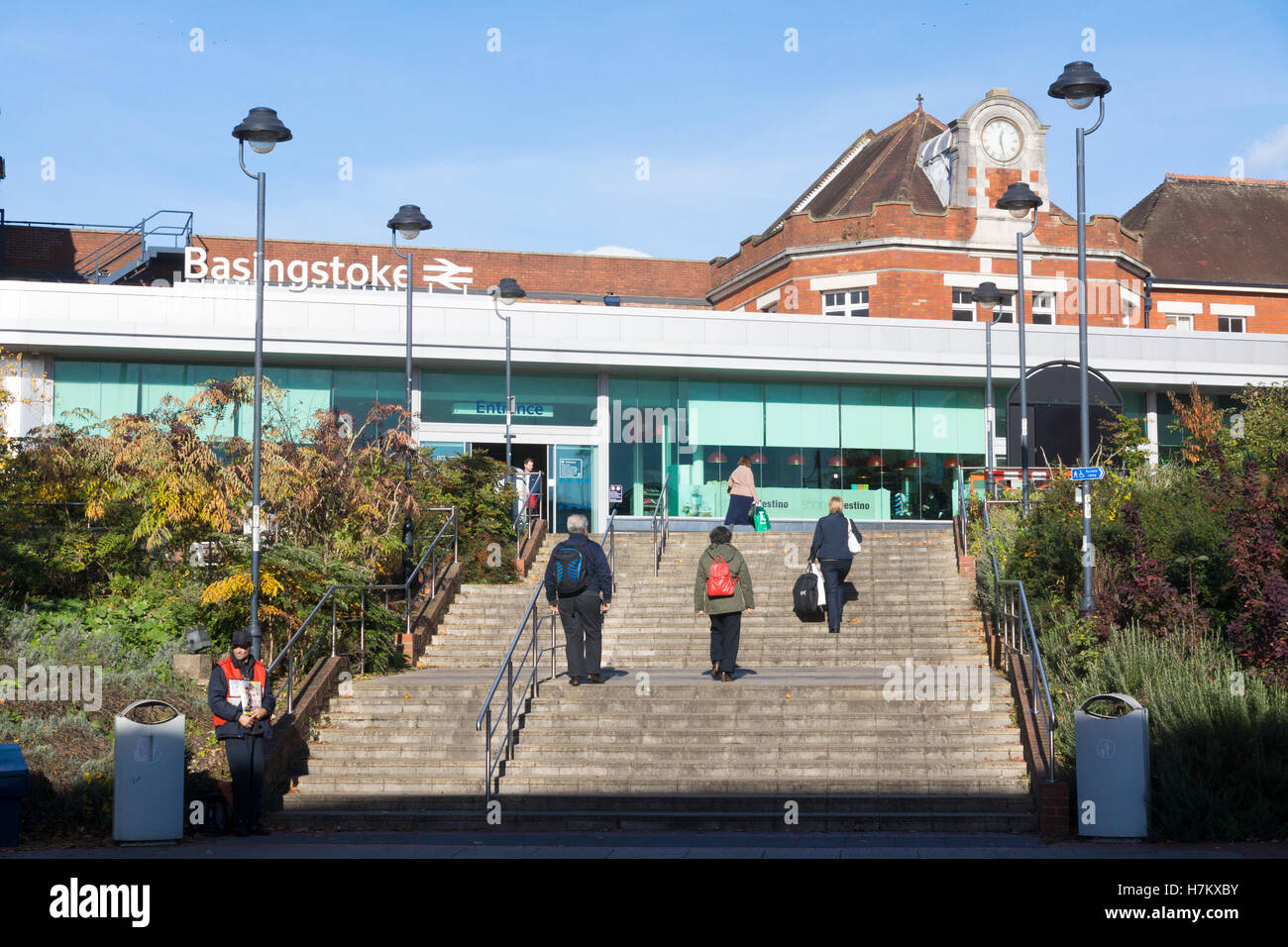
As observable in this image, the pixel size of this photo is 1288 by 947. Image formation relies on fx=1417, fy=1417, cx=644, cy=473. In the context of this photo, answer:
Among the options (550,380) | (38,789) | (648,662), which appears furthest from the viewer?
(550,380)

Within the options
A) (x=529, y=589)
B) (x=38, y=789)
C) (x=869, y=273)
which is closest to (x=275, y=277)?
(x=869, y=273)

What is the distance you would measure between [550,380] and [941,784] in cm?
1957

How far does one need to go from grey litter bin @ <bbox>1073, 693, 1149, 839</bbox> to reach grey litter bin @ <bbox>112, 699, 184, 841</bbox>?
7134 millimetres

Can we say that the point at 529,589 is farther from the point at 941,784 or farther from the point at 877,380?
the point at 877,380

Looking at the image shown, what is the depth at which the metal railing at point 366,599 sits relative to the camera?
14547mm

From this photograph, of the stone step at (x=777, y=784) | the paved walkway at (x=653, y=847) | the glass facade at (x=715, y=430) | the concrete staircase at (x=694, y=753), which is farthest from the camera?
the glass facade at (x=715, y=430)

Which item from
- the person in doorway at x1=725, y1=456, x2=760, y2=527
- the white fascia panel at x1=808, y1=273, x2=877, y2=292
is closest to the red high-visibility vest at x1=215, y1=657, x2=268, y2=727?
the person in doorway at x1=725, y1=456, x2=760, y2=527

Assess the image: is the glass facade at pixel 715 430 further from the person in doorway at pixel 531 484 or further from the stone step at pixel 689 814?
the stone step at pixel 689 814

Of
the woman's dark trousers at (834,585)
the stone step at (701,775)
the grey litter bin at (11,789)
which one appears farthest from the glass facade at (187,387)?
the grey litter bin at (11,789)

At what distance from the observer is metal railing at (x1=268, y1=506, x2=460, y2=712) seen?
14547mm

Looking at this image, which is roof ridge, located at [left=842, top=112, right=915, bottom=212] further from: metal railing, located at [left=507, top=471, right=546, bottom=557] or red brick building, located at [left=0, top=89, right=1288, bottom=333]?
metal railing, located at [left=507, top=471, right=546, bottom=557]

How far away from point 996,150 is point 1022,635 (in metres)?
28.7

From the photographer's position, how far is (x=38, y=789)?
11.8 metres

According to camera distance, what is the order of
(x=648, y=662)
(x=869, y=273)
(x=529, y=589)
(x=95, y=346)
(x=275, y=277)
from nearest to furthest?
(x=648, y=662)
(x=529, y=589)
(x=95, y=346)
(x=869, y=273)
(x=275, y=277)
